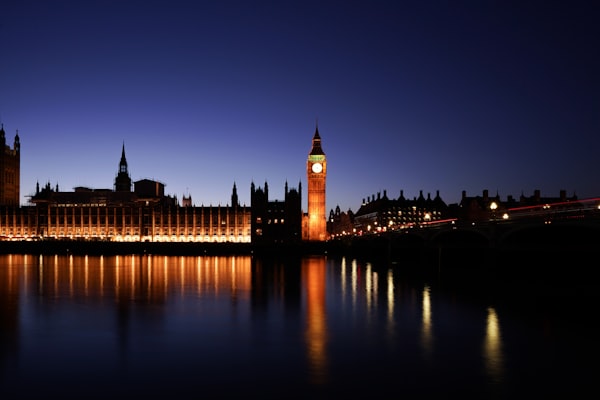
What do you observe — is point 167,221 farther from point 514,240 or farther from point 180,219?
point 514,240

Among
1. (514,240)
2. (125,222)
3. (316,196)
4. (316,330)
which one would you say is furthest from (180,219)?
(316,330)

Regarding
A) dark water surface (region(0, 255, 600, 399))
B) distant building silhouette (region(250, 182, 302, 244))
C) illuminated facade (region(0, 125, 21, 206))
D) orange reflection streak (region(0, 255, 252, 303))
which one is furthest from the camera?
illuminated facade (region(0, 125, 21, 206))

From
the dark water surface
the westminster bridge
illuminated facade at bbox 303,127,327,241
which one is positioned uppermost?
illuminated facade at bbox 303,127,327,241

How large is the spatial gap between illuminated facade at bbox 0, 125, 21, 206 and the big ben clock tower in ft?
215

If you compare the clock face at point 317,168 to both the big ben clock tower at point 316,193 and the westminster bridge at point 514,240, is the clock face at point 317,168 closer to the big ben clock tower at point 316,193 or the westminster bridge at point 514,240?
the big ben clock tower at point 316,193

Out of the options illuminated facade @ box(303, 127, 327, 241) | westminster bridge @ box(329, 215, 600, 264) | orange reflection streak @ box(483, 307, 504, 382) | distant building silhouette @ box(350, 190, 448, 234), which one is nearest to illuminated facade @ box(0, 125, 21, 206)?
illuminated facade @ box(303, 127, 327, 241)

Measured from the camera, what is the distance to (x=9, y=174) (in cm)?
12650

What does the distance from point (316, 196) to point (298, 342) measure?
96.9 metres

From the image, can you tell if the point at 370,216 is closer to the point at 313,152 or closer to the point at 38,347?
the point at 313,152

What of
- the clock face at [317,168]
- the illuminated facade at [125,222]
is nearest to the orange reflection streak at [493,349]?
the illuminated facade at [125,222]

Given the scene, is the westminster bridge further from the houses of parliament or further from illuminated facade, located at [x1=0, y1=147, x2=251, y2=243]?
illuminated facade, located at [x1=0, y1=147, x2=251, y2=243]

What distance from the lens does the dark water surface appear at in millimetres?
14141

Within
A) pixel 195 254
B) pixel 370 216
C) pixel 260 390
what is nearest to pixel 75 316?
pixel 260 390

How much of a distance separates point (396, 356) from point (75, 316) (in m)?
14.3
